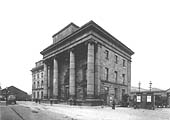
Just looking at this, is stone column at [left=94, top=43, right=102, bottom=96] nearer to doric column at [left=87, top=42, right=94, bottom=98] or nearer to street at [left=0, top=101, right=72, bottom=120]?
doric column at [left=87, top=42, right=94, bottom=98]

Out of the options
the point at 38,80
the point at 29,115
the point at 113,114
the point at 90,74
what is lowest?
the point at 38,80

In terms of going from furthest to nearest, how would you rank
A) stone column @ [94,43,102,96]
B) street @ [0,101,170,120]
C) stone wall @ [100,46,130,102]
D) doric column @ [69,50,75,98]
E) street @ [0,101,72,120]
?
doric column @ [69,50,75,98] < stone wall @ [100,46,130,102] < stone column @ [94,43,102,96] < street @ [0,101,170,120] < street @ [0,101,72,120]

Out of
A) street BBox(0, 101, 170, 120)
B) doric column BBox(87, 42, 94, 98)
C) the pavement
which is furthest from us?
doric column BBox(87, 42, 94, 98)

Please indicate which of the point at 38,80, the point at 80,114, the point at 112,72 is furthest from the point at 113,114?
the point at 38,80

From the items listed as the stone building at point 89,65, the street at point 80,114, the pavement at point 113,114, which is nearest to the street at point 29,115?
the street at point 80,114

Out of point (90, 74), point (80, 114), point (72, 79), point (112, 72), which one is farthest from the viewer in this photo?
point (112, 72)

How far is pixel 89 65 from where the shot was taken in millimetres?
24812

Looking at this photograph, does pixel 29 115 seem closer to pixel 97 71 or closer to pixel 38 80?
pixel 97 71

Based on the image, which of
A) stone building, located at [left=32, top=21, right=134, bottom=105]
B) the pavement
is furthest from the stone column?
the pavement

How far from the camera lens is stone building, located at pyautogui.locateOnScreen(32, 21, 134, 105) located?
25.3 m

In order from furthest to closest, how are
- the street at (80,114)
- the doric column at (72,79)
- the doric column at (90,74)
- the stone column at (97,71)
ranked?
the doric column at (72,79) → the stone column at (97,71) → the doric column at (90,74) → the street at (80,114)

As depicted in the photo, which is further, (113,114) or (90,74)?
(90,74)

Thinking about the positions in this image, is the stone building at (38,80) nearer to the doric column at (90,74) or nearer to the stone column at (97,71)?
the stone column at (97,71)

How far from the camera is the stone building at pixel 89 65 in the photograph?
2528 centimetres
